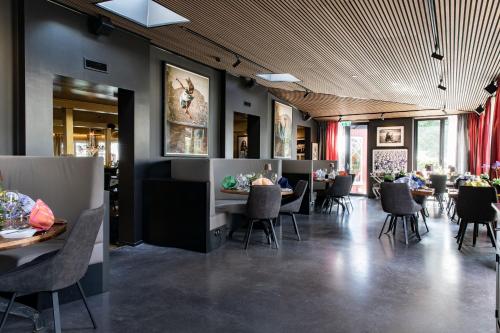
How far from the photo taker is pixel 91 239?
246 centimetres

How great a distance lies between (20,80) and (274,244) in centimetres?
390

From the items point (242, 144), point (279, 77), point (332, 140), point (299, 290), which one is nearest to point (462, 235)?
point (299, 290)

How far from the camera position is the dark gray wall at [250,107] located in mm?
7609

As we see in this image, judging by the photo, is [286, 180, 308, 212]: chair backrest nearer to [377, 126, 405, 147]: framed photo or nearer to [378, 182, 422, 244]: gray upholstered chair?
[378, 182, 422, 244]: gray upholstered chair

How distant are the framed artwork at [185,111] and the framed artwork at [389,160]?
8099 mm

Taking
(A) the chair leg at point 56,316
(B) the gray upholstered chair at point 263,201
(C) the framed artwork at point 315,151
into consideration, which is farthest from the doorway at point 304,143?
(A) the chair leg at point 56,316

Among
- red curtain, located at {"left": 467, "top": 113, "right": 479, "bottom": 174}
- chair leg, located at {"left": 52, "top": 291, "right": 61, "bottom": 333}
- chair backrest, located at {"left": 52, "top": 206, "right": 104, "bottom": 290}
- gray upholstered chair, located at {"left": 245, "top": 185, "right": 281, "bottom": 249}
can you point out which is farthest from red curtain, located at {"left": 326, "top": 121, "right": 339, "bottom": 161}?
chair leg, located at {"left": 52, "top": 291, "right": 61, "bottom": 333}

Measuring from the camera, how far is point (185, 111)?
6.42 m

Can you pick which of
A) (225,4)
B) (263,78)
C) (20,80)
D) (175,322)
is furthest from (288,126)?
(175,322)

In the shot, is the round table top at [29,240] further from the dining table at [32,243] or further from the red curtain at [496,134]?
the red curtain at [496,134]

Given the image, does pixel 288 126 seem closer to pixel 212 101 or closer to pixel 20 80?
pixel 212 101

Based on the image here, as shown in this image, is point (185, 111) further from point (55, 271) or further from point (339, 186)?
point (55, 271)

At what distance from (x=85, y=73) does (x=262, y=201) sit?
288 centimetres

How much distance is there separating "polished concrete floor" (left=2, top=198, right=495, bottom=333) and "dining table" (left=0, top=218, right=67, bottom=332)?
3.5 inches
